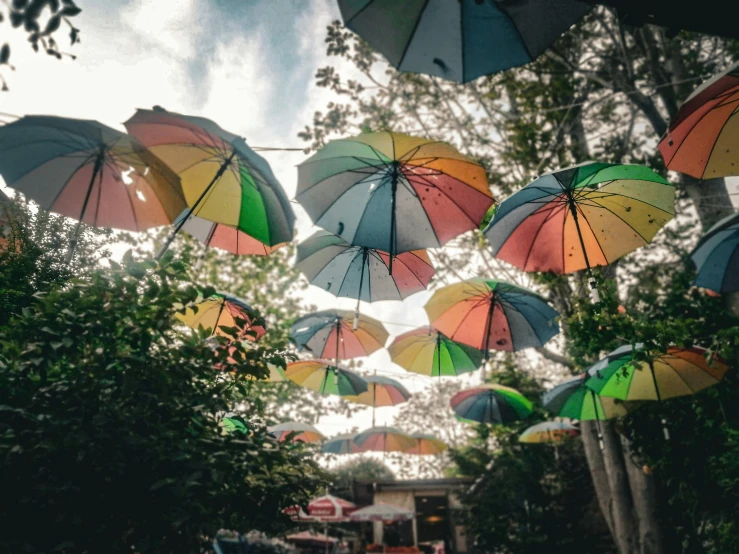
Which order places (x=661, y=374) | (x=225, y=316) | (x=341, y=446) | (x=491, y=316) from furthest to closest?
1. (x=341, y=446)
2. (x=491, y=316)
3. (x=225, y=316)
4. (x=661, y=374)

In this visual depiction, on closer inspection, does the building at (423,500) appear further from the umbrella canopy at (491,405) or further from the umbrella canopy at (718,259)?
the umbrella canopy at (718,259)

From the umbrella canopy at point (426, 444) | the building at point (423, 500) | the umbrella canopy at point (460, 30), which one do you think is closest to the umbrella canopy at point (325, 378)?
the umbrella canopy at point (460, 30)

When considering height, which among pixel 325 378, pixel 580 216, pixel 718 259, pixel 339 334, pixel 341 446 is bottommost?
pixel 341 446

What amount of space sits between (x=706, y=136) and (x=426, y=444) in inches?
410

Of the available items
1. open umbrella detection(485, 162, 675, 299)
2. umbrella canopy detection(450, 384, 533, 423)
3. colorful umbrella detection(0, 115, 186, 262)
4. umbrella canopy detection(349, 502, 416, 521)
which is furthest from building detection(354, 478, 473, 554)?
colorful umbrella detection(0, 115, 186, 262)

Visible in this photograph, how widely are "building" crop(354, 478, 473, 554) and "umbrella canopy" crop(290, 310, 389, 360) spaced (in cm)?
953

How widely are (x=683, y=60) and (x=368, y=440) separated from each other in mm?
10700

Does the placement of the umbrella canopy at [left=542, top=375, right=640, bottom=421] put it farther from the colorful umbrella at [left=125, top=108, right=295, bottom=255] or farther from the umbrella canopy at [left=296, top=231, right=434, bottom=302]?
the colorful umbrella at [left=125, top=108, right=295, bottom=255]

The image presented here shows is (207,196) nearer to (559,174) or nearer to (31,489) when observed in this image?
(31,489)

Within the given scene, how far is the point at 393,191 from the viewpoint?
3754 millimetres

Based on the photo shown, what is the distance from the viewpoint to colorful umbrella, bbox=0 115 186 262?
9.94ft

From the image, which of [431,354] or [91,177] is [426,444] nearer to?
[431,354]

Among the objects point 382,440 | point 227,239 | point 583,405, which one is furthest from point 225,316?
point 382,440

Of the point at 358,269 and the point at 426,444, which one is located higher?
the point at 358,269
